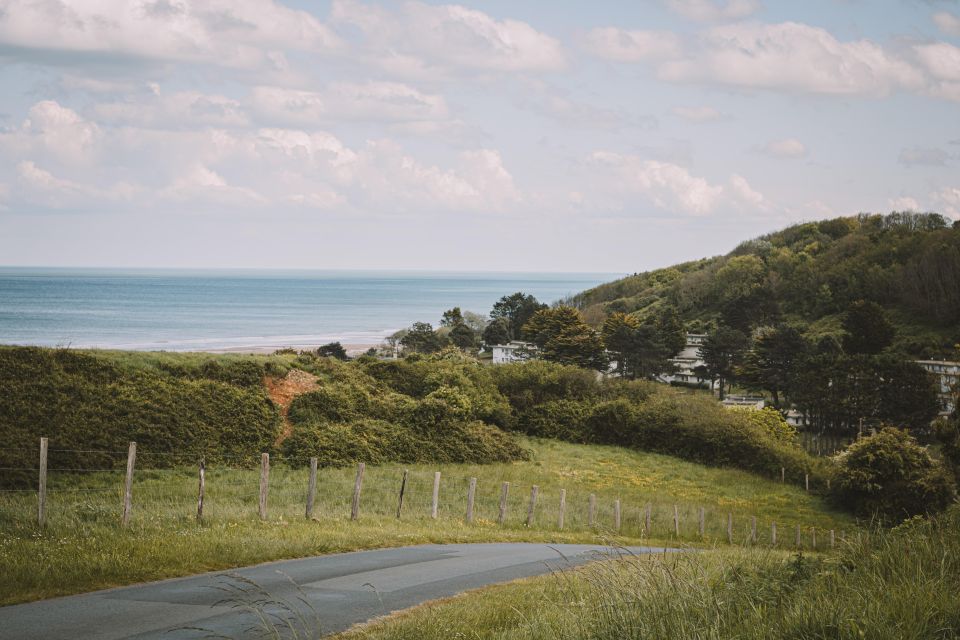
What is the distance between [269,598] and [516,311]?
11794cm

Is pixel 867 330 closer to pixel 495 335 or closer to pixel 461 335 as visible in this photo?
pixel 495 335

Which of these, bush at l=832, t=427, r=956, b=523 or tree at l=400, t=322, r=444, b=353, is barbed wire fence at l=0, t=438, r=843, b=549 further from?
tree at l=400, t=322, r=444, b=353

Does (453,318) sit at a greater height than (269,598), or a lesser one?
greater

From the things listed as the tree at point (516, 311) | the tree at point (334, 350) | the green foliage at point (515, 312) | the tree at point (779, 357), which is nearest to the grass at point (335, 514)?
the tree at point (779, 357)

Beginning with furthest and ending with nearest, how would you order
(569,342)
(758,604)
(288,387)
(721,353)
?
(721,353) → (569,342) → (288,387) → (758,604)

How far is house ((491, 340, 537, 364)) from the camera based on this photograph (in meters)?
95.5

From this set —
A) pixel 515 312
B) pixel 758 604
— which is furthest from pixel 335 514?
pixel 515 312

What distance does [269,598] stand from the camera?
29.0ft

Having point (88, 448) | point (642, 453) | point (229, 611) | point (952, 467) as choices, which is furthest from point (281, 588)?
point (642, 453)

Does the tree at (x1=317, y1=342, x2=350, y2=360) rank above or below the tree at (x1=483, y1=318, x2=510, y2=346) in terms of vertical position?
below

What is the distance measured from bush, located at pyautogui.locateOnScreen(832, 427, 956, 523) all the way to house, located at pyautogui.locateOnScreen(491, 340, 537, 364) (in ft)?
167

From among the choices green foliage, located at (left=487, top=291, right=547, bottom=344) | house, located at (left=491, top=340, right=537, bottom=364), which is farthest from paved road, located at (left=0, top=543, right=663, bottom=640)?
green foliage, located at (left=487, top=291, right=547, bottom=344)

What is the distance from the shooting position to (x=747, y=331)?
120375mm

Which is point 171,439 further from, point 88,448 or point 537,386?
point 537,386
